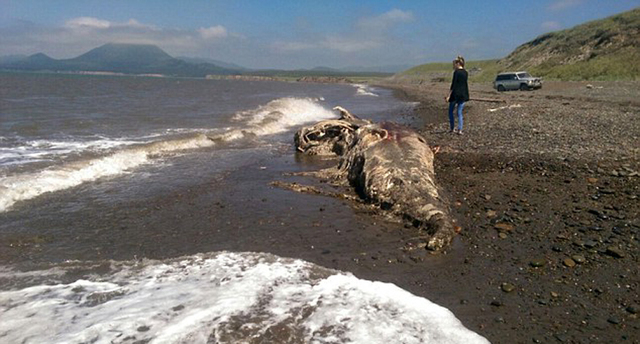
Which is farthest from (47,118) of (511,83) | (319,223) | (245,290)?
(511,83)

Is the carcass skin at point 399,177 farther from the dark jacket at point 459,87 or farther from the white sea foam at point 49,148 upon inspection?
the white sea foam at point 49,148

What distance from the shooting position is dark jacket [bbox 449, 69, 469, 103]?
11.5 metres

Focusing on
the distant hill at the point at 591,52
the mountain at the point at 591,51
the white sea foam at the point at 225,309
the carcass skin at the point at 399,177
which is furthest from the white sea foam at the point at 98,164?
the mountain at the point at 591,51

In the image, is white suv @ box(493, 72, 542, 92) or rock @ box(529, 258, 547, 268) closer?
rock @ box(529, 258, 547, 268)

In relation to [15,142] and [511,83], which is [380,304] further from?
[511,83]

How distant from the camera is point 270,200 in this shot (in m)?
6.96

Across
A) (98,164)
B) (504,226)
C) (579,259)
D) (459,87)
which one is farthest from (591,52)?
(98,164)

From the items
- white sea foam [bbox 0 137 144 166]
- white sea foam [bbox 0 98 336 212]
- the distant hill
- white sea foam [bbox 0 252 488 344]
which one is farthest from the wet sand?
the distant hill

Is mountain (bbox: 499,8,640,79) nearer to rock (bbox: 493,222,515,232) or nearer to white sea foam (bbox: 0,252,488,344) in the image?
rock (bbox: 493,222,515,232)

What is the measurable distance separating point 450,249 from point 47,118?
19.7 metres

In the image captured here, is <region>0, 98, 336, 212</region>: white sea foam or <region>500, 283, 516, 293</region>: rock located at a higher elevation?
<region>0, 98, 336, 212</region>: white sea foam

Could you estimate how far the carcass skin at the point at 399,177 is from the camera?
5336 mm

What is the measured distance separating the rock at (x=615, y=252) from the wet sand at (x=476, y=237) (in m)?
0.01

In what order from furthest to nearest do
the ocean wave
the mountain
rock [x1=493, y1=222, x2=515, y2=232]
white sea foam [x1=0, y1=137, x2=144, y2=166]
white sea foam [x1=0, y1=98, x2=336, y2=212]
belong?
1. the mountain
2. white sea foam [x1=0, y1=137, x2=144, y2=166]
3. white sea foam [x1=0, y1=98, x2=336, y2=212]
4. the ocean wave
5. rock [x1=493, y1=222, x2=515, y2=232]
